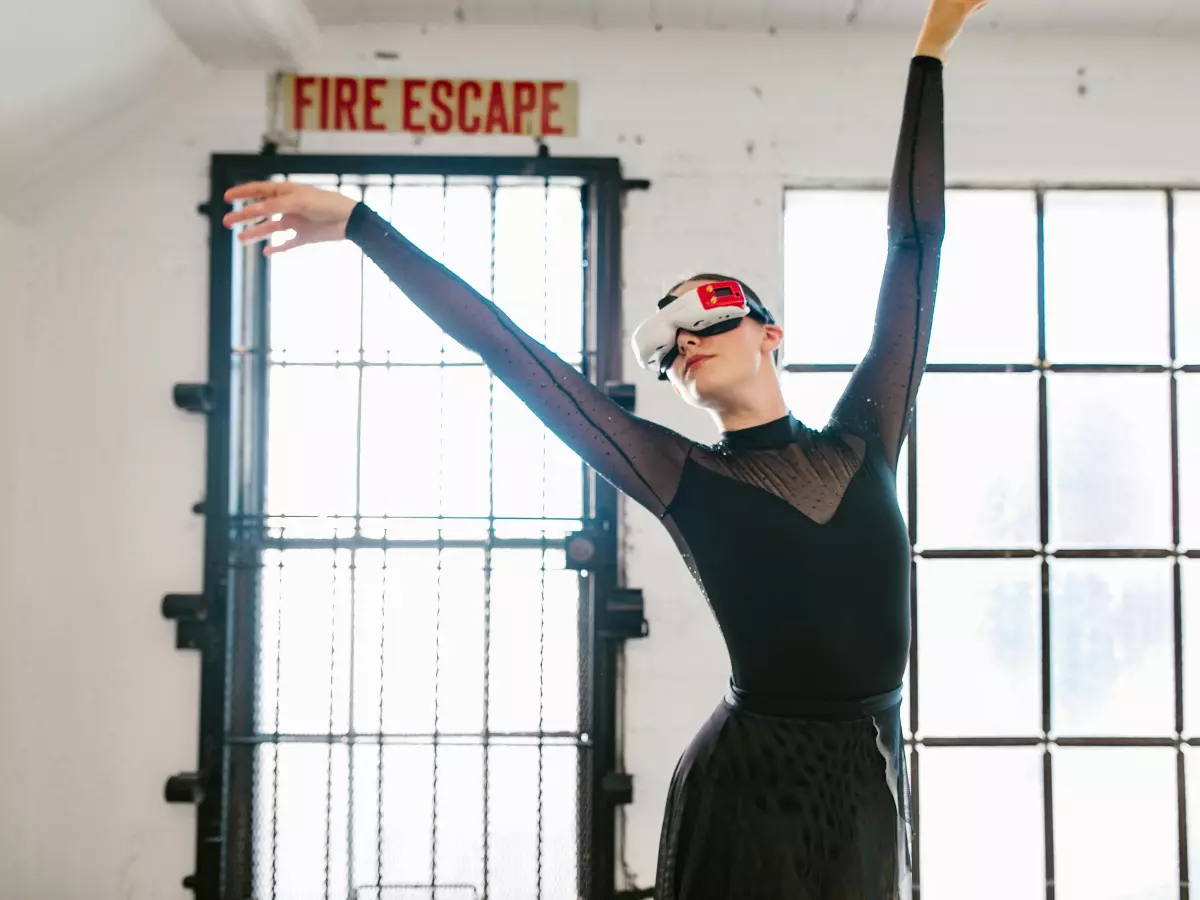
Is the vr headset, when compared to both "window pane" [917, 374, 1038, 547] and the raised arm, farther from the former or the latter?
"window pane" [917, 374, 1038, 547]

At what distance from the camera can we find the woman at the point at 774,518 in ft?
3.05

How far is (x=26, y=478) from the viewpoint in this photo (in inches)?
63.7

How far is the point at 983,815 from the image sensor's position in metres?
1.72

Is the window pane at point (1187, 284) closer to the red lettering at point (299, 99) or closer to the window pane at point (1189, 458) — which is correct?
the window pane at point (1189, 458)

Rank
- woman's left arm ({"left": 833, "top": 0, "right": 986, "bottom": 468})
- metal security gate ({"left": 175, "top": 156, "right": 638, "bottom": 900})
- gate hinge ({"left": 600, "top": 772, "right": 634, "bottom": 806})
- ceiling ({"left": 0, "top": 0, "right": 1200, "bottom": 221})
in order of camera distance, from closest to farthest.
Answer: woman's left arm ({"left": 833, "top": 0, "right": 986, "bottom": 468})
ceiling ({"left": 0, "top": 0, "right": 1200, "bottom": 221})
gate hinge ({"left": 600, "top": 772, "right": 634, "bottom": 806})
metal security gate ({"left": 175, "top": 156, "right": 638, "bottom": 900})

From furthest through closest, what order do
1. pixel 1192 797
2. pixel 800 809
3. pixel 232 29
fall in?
1. pixel 1192 797
2. pixel 232 29
3. pixel 800 809

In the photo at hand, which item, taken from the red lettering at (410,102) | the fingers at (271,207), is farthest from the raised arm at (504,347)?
the red lettering at (410,102)

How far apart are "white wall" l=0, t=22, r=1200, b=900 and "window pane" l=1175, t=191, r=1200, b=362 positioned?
43 cm

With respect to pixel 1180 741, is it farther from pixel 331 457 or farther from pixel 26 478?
pixel 26 478

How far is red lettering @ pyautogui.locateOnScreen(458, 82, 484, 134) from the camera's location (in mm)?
1611

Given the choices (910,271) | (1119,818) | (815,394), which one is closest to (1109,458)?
(815,394)

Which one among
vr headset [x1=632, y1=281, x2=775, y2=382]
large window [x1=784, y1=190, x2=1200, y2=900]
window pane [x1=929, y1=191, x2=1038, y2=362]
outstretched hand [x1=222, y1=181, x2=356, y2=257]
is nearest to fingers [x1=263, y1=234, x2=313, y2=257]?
outstretched hand [x1=222, y1=181, x2=356, y2=257]

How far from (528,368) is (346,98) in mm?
999

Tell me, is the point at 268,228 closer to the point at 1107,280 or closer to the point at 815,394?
the point at 815,394
